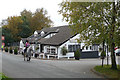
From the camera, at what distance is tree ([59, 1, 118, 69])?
1248cm

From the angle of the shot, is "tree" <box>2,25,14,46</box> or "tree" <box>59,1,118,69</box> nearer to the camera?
"tree" <box>59,1,118,69</box>

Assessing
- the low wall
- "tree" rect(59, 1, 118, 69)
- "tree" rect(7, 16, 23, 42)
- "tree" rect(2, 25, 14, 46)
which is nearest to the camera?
"tree" rect(59, 1, 118, 69)

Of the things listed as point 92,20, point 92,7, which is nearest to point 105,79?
point 92,20

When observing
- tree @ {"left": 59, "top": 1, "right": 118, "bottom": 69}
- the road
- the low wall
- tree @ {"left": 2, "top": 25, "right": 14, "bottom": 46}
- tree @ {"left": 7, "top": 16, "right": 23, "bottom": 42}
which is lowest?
the road

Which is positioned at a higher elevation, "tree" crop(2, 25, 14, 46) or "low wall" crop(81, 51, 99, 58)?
"tree" crop(2, 25, 14, 46)

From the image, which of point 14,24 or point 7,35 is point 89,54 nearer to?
point 7,35

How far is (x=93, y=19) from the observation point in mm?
13031

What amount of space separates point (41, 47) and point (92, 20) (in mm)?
23431

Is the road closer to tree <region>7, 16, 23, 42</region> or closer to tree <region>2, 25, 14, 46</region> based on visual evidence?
tree <region>2, 25, 14, 46</region>

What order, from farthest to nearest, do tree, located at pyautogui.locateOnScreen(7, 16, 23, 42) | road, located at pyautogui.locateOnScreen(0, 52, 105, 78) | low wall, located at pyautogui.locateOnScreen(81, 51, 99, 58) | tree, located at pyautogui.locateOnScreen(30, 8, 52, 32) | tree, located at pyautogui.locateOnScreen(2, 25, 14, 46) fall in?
tree, located at pyautogui.locateOnScreen(30, 8, 52, 32) → tree, located at pyautogui.locateOnScreen(7, 16, 23, 42) → tree, located at pyautogui.locateOnScreen(2, 25, 14, 46) → low wall, located at pyautogui.locateOnScreen(81, 51, 99, 58) → road, located at pyautogui.locateOnScreen(0, 52, 105, 78)

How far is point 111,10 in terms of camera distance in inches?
506

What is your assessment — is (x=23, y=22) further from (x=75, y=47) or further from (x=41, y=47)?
(x=75, y=47)

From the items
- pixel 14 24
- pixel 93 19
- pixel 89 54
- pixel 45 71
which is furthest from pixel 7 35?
pixel 93 19

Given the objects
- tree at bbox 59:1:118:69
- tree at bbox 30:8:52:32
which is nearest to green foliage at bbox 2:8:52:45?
tree at bbox 30:8:52:32
